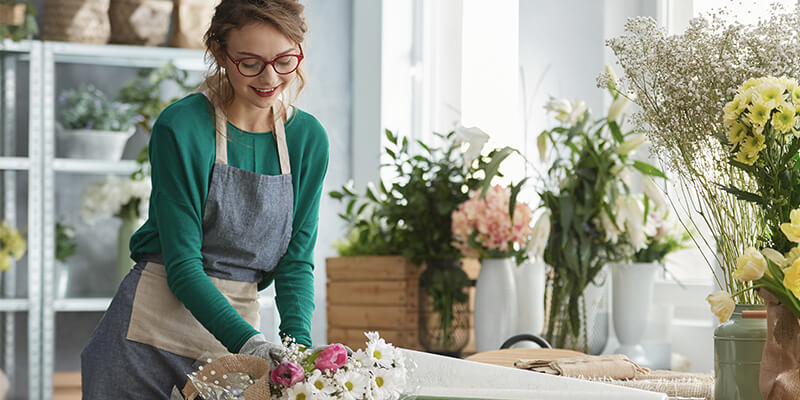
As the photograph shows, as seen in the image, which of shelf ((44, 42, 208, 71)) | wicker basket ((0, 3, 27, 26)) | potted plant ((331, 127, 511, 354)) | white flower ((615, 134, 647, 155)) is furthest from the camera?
shelf ((44, 42, 208, 71))

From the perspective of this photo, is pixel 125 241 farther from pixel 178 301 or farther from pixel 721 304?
pixel 721 304

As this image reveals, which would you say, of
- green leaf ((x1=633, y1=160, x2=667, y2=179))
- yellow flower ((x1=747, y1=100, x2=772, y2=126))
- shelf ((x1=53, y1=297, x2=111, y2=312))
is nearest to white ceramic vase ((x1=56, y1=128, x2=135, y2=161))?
shelf ((x1=53, y1=297, x2=111, y2=312))

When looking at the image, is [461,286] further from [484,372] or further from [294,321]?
[484,372]

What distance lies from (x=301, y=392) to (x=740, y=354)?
56 cm

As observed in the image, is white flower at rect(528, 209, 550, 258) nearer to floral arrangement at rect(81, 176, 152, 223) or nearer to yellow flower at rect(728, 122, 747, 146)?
yellow flower at rect(728, 122, 747, 146)

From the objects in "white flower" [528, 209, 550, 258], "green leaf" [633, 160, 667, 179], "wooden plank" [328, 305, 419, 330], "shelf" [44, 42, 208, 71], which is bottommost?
"wooden plank" [328, 305, 419, 330]

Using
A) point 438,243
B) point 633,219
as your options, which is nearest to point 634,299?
point 633,219

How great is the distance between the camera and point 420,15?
12.8 feet

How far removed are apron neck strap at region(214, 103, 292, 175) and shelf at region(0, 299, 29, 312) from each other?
2346mm

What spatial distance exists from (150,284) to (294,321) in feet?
0.79

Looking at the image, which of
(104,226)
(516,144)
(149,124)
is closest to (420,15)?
(516,144)

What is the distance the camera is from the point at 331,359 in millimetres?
954

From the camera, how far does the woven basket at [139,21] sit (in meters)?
3.60

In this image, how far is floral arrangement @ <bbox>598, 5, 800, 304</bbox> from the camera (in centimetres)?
112
